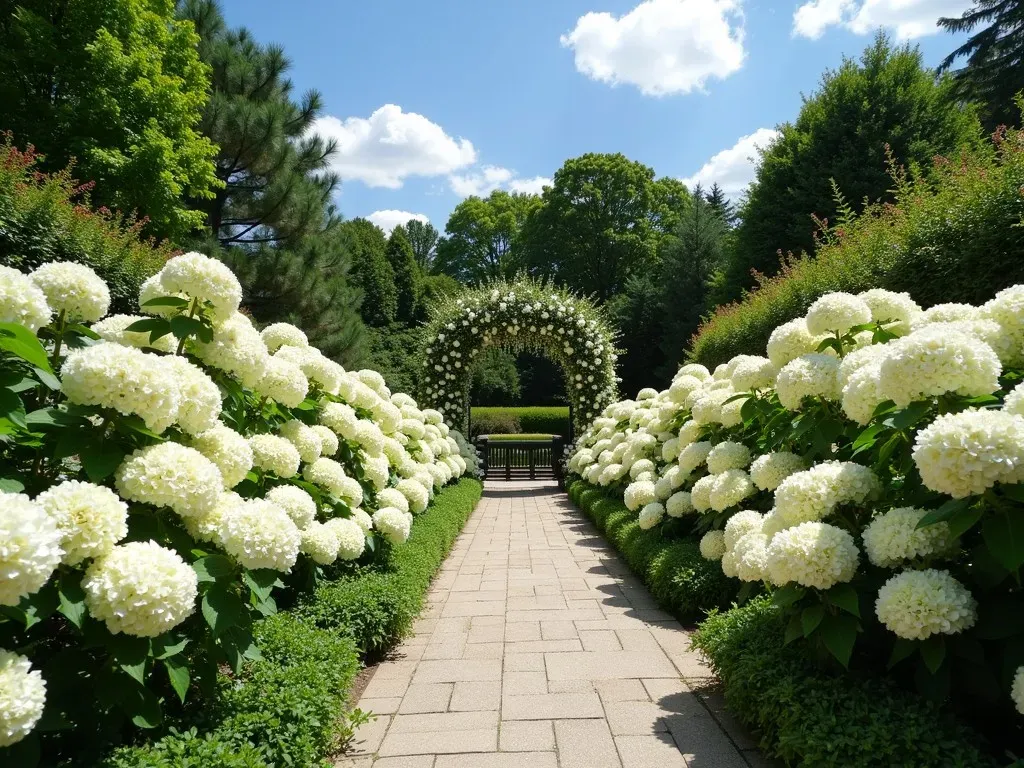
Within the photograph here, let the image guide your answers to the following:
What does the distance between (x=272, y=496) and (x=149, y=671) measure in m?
1.25

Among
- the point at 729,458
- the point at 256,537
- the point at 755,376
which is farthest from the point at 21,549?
the point at 729,458

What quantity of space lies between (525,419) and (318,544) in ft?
76.9

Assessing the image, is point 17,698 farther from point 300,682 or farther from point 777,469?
point 777,469

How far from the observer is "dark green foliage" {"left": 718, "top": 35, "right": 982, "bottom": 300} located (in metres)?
14.6

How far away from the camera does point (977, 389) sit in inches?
81.0

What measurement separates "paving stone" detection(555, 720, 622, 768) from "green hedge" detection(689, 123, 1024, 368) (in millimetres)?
4123

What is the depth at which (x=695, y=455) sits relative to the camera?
5016 mm

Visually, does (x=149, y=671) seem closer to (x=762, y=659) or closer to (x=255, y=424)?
(x=255, y=424)

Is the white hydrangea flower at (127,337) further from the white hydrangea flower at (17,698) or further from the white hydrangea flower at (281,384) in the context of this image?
the white hydrangea flower at (17,698)

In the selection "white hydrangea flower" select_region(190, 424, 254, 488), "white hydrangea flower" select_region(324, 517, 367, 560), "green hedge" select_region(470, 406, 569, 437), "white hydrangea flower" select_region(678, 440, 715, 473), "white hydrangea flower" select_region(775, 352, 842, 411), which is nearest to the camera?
"white hydrangea flower" select_region(190, 424, 254, 488)

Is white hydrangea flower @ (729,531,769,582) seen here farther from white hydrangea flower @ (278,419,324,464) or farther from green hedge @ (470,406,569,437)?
green hedge @ (470,406,569,437)

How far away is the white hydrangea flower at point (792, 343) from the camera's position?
11.7ft

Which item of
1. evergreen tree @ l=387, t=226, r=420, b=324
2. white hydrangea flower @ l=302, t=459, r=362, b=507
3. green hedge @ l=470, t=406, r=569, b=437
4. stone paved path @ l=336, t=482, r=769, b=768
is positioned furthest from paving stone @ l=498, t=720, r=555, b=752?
evergreen tree @ l=387, t=226, r=420, b=324

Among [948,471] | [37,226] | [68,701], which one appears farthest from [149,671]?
[37,226]
